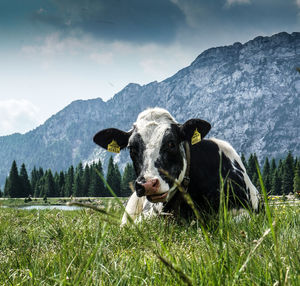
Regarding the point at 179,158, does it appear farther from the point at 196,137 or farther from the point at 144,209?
the point at 144,209

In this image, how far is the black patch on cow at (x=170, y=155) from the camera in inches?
208

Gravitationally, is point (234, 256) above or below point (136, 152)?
below

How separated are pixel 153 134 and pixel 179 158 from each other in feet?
1.95

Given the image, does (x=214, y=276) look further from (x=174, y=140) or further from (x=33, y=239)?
(x=174, y=140)

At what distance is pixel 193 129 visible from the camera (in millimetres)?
6027

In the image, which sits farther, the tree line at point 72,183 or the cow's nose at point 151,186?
the tree line at point 72,183

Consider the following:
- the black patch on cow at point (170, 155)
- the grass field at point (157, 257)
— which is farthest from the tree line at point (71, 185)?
the grass field at point (157, 257)

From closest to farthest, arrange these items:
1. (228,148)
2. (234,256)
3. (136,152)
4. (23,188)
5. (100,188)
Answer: (234,256) → (136,152) → (228,148) → (23,188) → (100,188)

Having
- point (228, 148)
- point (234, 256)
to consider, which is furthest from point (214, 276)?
point (228, 148)

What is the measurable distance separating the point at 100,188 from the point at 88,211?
11917cm

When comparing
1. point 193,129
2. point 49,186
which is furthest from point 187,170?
point 49,186

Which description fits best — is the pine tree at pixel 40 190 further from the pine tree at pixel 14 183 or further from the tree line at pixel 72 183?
the pine tree at pixel 14 183

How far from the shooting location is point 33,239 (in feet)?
13.4

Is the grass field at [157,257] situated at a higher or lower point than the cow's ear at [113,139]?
lower
